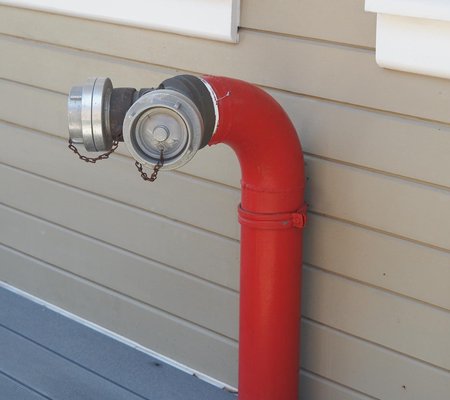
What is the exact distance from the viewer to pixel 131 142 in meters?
2.29

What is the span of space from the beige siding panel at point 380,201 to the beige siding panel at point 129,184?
0.36 metres

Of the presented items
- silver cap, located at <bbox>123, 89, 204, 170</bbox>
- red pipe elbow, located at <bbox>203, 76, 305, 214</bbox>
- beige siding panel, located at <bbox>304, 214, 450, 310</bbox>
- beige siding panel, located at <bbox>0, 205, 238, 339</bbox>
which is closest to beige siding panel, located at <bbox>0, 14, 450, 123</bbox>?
red pipe elbow, located at <bbox>203, 76, 305, 214</bbox>

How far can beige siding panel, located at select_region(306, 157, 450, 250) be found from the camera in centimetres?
249

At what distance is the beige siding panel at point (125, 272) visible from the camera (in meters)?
3.22

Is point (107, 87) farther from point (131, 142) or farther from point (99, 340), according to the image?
point (99, 340)

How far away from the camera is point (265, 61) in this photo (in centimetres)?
277

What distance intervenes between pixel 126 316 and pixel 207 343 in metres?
0.42

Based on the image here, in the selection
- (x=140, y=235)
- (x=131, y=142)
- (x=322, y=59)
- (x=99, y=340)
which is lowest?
(x=99, y=340)

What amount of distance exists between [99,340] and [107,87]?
1.48 metres

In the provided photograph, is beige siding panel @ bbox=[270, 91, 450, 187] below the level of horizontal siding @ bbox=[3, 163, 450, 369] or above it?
above

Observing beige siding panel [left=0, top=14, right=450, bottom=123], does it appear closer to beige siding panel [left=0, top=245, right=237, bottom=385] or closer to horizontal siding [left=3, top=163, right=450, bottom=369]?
horizontal siding [left=3, top=163, right=450, bottom=369]

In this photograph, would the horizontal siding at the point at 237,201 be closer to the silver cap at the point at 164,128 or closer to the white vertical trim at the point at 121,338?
the white vertical trim at the point at 121,338

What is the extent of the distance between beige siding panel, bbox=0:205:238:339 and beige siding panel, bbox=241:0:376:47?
36.2 inches

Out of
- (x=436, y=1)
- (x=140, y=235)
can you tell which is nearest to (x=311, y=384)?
(x=140, y=235)
